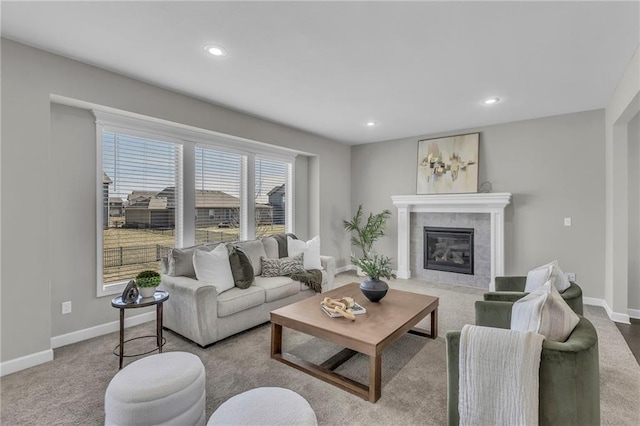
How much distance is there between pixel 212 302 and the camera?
285 centimetres

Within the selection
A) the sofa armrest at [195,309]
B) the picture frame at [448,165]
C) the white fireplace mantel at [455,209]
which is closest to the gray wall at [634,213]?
the white fireplace mantel at [455,209]

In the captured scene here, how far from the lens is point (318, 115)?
4.48 metres

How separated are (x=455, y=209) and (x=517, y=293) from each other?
9.65 feet

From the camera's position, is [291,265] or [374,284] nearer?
[374,284]

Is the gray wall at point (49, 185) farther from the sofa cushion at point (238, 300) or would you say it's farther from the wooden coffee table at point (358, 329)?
the wooden coffee table at point (358, 329)

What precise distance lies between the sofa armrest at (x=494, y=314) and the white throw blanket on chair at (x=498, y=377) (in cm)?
85

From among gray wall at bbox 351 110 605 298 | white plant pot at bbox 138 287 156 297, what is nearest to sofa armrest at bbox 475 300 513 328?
white plant pot at bbox 138 287 156 297

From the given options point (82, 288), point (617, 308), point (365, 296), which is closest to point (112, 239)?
point (82, 288)

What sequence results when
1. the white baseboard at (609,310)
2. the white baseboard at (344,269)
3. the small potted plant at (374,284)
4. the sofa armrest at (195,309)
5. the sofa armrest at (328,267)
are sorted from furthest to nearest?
the white baseboard at (344,269), the sofa armrest at (328,267), the white baseboard at (609,310), the small potted plant at (374,284), the sofa armrest at (195,309)

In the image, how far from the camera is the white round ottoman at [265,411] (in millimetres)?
1361

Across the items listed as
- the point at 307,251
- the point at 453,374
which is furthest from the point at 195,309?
the point at 453,374

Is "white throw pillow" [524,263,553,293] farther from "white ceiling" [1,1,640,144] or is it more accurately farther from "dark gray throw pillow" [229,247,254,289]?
"dark gray throw pillow" [229,247,254,289]

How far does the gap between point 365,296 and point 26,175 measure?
316 cm

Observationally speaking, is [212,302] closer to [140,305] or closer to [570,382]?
[140,305]
